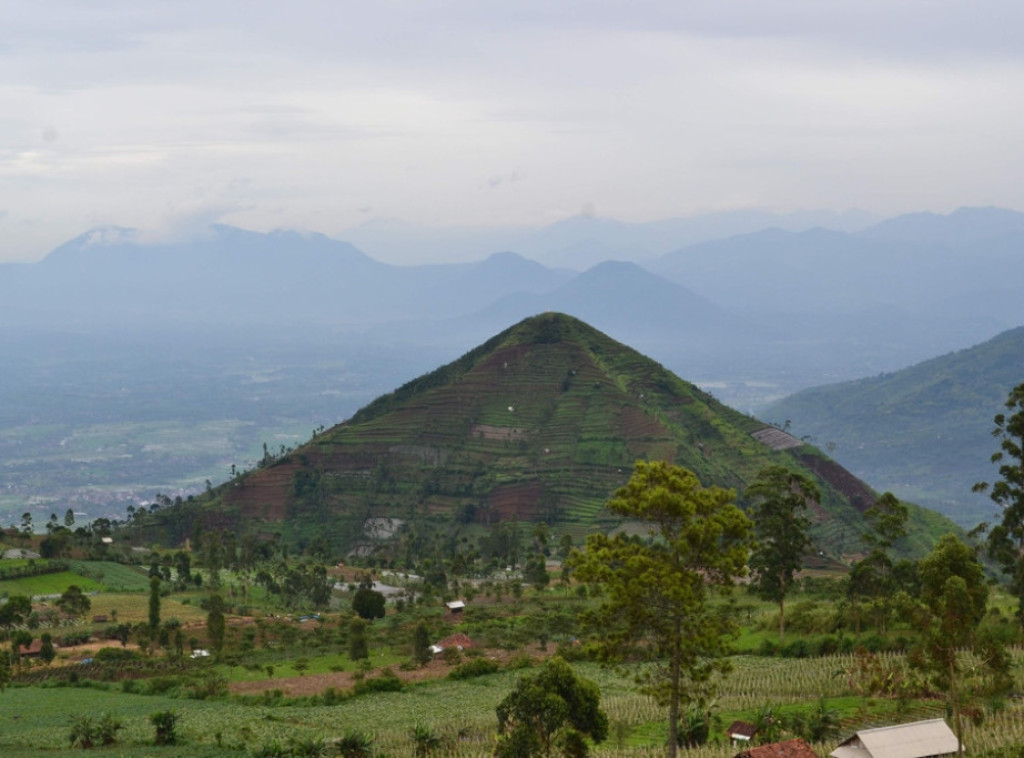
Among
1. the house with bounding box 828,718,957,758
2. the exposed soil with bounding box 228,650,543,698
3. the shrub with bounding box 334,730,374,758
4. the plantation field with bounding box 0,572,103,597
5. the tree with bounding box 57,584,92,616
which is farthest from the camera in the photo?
the plantation field with bounding box 0,572,103,597

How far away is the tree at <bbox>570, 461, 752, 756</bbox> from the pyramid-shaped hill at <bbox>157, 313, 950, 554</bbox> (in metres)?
104

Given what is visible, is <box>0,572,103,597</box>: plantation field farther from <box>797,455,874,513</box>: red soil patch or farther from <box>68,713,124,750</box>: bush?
<box>797,455,874,513</box>: red soil patch

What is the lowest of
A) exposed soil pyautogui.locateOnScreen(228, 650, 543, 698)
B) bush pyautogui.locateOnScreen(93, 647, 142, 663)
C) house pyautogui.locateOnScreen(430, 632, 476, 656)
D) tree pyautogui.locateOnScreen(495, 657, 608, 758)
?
exposed soil pyautogui.locateOnScreen(228, 650, 543, 698)

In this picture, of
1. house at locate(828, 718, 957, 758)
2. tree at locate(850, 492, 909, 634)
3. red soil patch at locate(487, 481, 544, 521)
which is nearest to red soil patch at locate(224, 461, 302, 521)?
red soil patch at locate(487, 481, 544, 521)

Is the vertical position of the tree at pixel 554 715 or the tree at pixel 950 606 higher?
the tree at pixel 950 606

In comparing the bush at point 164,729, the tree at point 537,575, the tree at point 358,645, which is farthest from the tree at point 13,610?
the tree at point 537,575

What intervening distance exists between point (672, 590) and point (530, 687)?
10449 mm

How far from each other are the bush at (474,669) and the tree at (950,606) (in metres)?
34.7

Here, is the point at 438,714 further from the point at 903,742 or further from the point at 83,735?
the point at 903,742

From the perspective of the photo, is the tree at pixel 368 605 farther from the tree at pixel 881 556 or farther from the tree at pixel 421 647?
the tree at pixel 881 556

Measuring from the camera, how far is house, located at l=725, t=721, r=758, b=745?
41.7m

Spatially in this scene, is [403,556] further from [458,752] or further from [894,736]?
[894,736]

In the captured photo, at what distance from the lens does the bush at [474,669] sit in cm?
6556

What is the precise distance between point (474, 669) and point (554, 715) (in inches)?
1148
